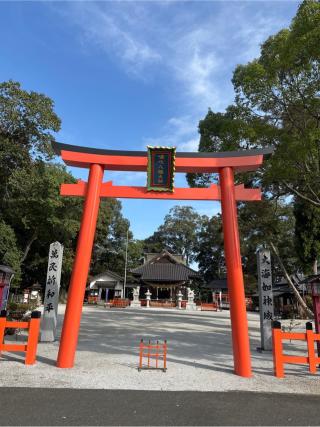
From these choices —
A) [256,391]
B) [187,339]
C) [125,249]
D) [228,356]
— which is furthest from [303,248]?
[125,249]

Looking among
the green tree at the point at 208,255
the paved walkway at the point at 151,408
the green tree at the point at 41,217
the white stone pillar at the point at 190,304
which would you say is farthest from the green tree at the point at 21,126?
the green tree at the point at 208,255

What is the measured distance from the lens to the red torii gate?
24.5 ft

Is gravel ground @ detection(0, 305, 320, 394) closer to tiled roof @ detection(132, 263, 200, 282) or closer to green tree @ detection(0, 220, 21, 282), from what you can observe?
green tree @ detection(0, 220, 21, 282)

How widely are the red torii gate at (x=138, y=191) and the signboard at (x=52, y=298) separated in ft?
12.3

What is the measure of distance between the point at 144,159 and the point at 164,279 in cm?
2943

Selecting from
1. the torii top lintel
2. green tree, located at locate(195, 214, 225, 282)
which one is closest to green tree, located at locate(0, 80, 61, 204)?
the torii top lintel

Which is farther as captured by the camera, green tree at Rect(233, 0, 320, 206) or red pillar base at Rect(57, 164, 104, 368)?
green tree at Rect(233, 0, 320, 206)

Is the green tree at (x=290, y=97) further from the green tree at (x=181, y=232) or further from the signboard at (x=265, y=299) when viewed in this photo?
the green tree at (x=181, y=232)

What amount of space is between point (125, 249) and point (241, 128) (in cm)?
3595

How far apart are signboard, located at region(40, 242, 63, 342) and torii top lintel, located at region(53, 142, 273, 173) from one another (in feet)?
14.9

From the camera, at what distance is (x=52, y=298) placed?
11.3 m

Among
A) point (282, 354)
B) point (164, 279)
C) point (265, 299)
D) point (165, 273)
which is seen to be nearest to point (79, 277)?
point (282, 354)

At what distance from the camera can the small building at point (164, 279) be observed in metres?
36.9

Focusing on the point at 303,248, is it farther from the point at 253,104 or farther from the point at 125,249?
the point at 125,249
